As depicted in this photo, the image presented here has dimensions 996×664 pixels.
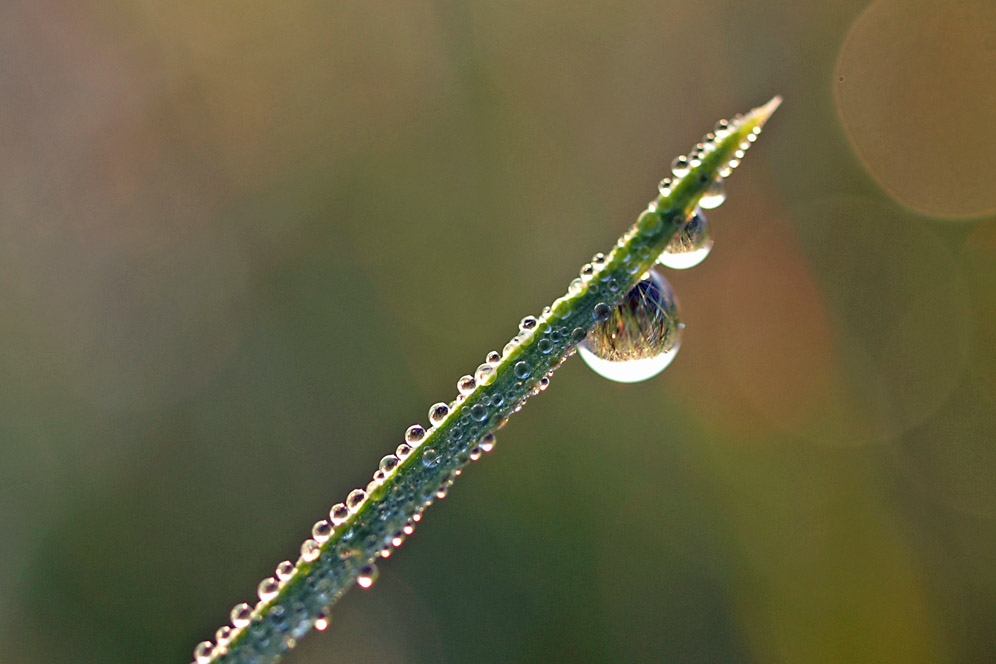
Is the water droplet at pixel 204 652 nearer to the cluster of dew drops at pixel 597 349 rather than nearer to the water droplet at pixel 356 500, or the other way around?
the cluster of dew drops at pixel 597 349

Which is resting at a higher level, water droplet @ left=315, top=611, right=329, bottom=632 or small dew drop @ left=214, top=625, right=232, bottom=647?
water droplet @ left=315, top=611, right=329, bottom=632

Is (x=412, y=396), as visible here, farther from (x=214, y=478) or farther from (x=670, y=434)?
(x=670, y=434)

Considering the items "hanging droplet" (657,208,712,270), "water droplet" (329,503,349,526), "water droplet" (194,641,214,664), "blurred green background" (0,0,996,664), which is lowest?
"water droplet" (194,641,214,664)

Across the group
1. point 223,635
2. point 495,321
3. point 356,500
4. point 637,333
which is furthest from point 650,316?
point 495,321

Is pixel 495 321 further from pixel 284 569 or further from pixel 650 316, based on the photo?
pixel 284 569

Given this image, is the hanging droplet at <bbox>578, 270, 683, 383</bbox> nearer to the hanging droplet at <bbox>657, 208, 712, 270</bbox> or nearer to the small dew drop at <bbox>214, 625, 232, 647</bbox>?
the hanging droplet at <bbox>657, 208, 712, 270</bbox>

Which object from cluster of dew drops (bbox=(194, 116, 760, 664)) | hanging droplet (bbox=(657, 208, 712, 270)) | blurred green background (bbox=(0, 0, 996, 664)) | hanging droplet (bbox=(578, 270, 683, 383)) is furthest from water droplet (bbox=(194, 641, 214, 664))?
blurred green background (bbox=(0, 0, 996, 664))
